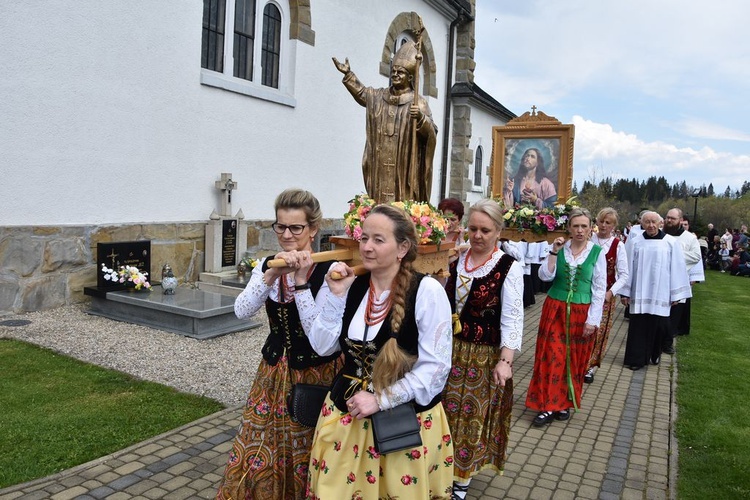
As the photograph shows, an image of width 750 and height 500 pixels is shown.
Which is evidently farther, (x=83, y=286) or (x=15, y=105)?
(x=83, y=286)

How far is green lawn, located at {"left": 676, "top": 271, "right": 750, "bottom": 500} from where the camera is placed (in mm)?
4391

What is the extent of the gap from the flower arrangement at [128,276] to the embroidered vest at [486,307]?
606 centimetres

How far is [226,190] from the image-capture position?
10758mm

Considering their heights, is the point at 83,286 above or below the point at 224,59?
below

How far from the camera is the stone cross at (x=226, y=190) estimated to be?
1072 centimetres

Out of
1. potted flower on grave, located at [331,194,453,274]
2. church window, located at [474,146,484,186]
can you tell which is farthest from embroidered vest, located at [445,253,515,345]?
church window, located at [474,146,484,186]

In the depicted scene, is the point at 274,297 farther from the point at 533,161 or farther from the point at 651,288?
the point at 533,161

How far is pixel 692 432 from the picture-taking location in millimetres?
5355

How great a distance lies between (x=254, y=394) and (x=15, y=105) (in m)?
6.72

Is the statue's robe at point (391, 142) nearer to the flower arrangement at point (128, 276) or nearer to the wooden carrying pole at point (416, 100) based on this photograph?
the wooden carrying pole at point (416, 100)

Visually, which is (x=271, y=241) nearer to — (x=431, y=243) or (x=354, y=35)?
(x=354, y=35)

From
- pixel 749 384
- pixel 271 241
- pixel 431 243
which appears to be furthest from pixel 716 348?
pixel 271 241

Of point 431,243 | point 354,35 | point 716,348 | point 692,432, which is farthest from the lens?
point 354,35

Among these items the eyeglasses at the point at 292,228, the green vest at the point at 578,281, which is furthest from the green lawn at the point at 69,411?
the green vest at the point at 578,281
